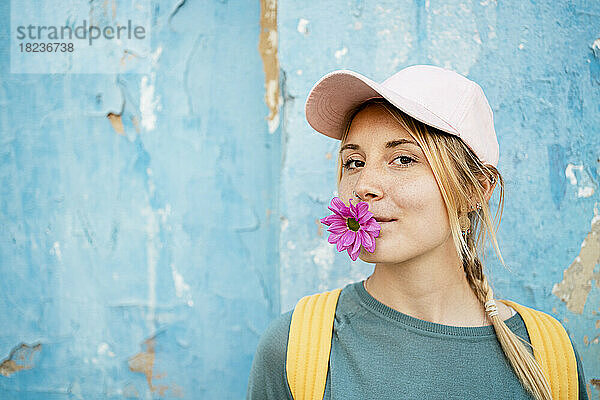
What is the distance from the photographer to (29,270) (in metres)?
2.18

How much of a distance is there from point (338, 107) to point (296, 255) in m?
0.68

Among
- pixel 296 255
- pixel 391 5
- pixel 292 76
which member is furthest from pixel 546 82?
pixel 296 255

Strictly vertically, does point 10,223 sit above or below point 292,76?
below

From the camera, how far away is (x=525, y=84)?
1.95 metres

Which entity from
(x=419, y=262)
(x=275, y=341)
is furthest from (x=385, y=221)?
(x=275, y=341)

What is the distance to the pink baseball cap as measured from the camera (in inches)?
51.4

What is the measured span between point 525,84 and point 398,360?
45.7 inches

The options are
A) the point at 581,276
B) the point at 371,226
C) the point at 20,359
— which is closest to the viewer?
the point at 371,226

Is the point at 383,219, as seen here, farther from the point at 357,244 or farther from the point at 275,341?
the point at 275,341

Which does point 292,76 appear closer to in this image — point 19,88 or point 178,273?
point 178,273

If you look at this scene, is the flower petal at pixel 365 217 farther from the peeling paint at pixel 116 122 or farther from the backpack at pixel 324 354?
the peeling paint at pixel 116 122

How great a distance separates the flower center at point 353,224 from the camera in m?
1.31

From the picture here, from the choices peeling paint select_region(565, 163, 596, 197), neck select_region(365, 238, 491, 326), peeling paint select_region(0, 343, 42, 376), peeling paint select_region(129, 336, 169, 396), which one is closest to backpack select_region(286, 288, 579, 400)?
neck select_region(365, 238, 491, 326)

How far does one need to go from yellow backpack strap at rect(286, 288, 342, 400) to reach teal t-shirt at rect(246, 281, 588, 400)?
0.9 inches
